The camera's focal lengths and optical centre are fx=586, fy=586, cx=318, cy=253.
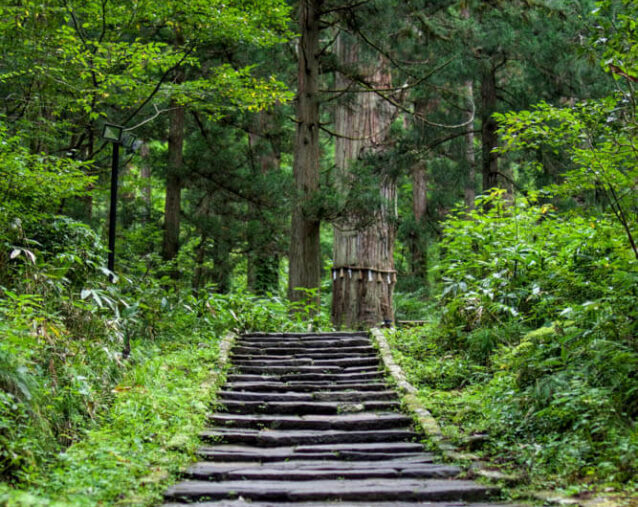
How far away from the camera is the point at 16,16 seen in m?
9.30

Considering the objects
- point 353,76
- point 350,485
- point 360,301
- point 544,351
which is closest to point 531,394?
point 544,351

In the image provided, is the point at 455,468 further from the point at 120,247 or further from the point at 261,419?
the point at 120,247

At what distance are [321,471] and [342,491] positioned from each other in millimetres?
592

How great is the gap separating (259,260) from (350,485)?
11894mm

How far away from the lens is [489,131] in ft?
40.6

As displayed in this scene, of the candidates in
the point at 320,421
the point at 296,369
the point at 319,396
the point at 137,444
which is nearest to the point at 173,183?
the point at 296,369

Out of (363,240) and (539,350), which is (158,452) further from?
(363,240)

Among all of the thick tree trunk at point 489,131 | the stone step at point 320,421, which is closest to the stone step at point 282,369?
the stone step at point 320,421

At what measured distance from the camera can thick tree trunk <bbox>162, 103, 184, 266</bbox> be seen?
43.9 feet

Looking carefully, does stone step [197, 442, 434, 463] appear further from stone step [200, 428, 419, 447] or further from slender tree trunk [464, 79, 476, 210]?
slender tree trunk [464, 79, 476, 210]

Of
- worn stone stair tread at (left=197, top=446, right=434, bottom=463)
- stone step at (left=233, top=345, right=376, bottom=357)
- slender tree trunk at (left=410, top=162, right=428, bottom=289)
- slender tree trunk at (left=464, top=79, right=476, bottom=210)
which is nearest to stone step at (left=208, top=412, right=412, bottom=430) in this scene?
worn stone stair tread at (left=197, top=446, right=434, bottom=463)

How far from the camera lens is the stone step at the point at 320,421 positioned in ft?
21.3

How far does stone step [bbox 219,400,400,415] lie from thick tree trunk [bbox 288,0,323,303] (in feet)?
16.6

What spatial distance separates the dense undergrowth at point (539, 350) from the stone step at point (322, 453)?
0.49 metres
